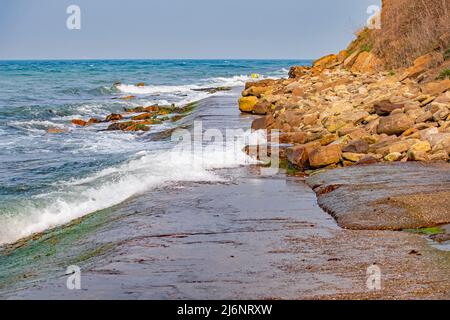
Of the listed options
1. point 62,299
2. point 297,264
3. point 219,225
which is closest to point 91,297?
point 62,299

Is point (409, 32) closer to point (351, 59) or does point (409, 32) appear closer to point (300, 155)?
point (351, 59)

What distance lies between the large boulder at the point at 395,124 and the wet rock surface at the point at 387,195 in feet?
5.93

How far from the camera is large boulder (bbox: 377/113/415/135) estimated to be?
1242 centimetres

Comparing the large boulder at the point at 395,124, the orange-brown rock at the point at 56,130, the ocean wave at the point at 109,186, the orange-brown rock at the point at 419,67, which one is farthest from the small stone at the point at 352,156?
the orange-brown rock at the point at 56,130

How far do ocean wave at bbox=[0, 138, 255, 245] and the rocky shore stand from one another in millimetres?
1692

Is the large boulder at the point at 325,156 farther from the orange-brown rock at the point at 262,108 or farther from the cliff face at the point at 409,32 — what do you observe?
the orange-brown rock at the point at 262,108

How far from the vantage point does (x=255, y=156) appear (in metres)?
13.9

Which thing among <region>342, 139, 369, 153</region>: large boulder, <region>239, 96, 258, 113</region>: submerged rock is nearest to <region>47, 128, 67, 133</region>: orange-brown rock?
<region>239, 96, 258, 113</region>: submerged rock

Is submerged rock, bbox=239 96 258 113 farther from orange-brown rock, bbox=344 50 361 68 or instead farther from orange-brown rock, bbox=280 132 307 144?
orange-brown rock, bbox=280 132 307 144

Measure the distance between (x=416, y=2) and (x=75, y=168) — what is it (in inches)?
541

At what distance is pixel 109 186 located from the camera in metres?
11.8

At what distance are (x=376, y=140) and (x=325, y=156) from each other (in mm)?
1192

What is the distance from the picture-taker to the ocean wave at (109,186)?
1021cm
